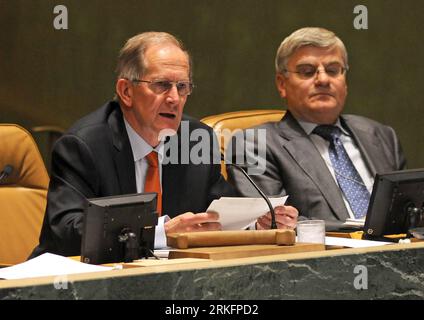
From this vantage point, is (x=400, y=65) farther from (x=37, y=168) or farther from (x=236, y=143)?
(x=37, y=168)

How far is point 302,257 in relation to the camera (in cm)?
254

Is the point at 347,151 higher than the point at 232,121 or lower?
lower

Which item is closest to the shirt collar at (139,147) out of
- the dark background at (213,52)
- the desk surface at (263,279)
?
the desk surface at (263,279)

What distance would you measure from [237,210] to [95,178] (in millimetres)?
700

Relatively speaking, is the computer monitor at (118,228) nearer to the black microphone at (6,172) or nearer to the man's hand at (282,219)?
the man's hand at (282,219)

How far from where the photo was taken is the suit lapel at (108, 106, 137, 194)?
3.53 meters

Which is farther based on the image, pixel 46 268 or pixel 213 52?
pixel 213 52

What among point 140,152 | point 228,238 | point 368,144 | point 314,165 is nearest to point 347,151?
point 368,144

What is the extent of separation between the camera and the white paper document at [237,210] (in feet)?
9.73

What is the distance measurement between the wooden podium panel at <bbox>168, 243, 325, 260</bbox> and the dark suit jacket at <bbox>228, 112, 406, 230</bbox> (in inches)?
46.5

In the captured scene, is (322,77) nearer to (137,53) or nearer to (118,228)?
(137,53)

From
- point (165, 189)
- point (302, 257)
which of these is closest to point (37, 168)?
point (165, 189)

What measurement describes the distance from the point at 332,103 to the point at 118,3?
1585 millimetres

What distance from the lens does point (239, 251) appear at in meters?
2.72
